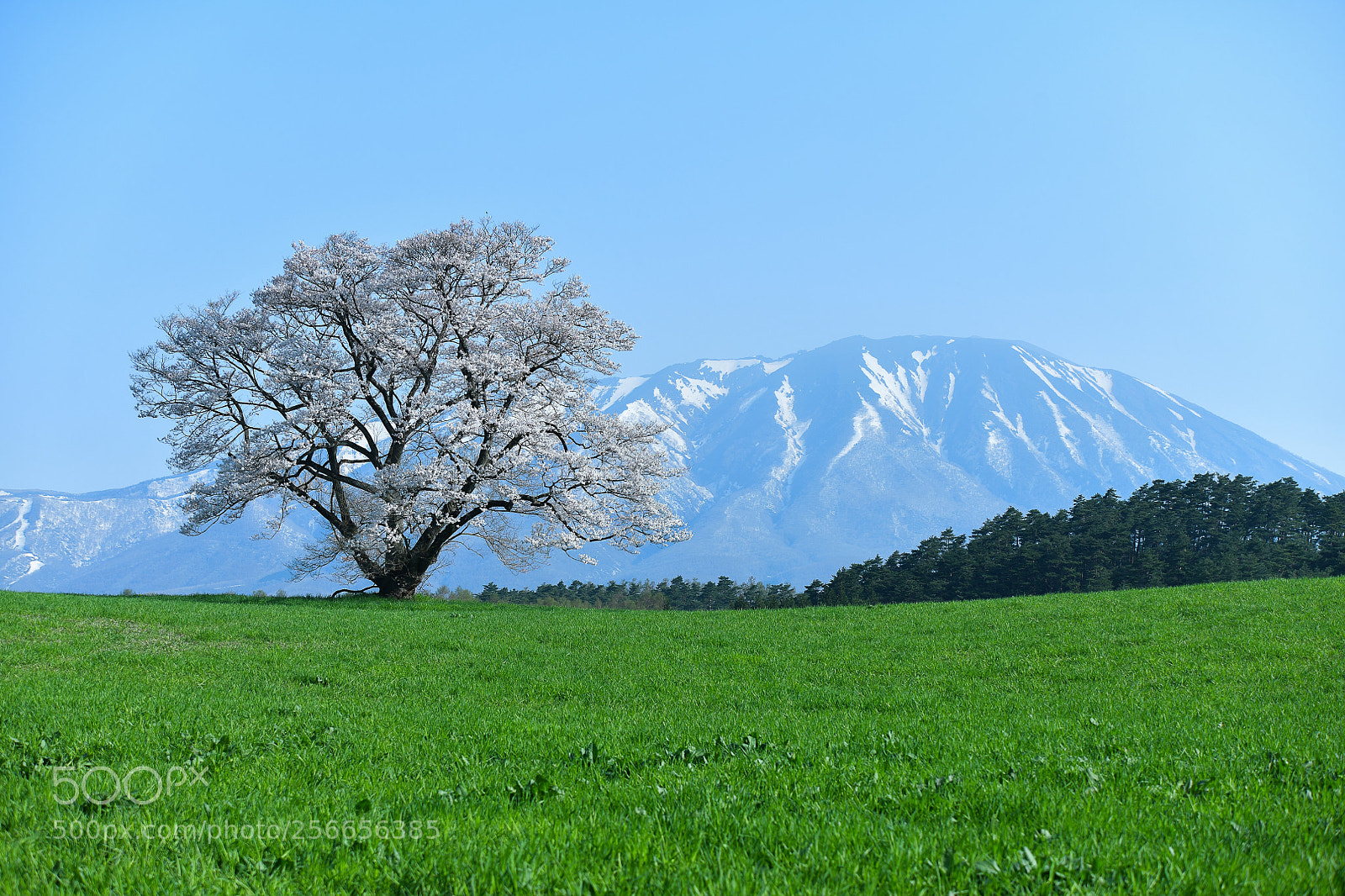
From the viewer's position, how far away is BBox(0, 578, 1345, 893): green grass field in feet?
14.4

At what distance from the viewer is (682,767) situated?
6.95 metres

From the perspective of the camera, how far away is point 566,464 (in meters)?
32.8

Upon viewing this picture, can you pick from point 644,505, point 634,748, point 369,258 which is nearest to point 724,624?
point 644,505
